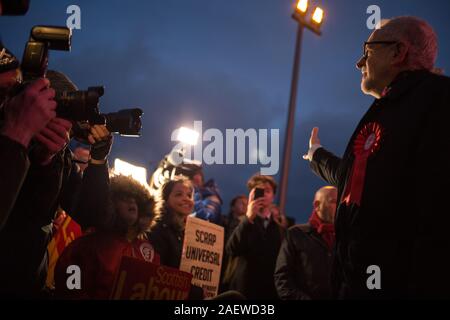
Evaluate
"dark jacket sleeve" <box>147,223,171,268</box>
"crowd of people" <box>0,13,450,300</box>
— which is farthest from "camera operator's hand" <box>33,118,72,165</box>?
"dark jacket sleeve" <box>147,223,171,268</box>

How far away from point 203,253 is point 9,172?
3124 millimetres

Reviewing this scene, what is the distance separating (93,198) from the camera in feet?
8.36

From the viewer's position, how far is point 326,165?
282cm

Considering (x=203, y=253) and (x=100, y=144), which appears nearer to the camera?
(x=100, y=144)

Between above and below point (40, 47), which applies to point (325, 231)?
below

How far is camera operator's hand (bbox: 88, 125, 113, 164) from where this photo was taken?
2521 millimetres

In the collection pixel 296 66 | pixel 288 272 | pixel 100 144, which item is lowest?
pixel 288 272

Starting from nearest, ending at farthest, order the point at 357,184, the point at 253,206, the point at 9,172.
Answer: the point at 9,172 < the point at 357,184 < the point at 253,206

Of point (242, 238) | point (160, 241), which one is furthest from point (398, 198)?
point (242, 238)

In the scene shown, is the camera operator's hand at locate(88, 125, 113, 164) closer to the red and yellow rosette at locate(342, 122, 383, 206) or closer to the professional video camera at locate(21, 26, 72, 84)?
the professional video camera at locate(21, 26, 72, 84)

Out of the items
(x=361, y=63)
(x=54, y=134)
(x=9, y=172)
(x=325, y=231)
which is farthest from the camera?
(x=325, y=231)

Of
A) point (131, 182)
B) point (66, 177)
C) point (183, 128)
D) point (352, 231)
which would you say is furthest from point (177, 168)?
point (352, 231)

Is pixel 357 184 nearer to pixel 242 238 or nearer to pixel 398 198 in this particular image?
pixel 398 198
